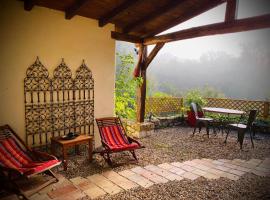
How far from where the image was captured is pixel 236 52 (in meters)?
29.3

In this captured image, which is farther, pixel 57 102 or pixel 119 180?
pixel 57 102

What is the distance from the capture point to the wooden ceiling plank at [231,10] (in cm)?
463

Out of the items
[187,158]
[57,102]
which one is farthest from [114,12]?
[187,158]

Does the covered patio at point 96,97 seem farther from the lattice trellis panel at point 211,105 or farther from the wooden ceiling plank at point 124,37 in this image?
the lattice trellis panel at point 211,105

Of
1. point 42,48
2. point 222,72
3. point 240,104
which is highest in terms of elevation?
point 222,72

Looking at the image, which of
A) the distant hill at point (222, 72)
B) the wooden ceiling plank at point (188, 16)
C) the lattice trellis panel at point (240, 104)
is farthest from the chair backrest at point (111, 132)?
the distant hill at point (222, 72)

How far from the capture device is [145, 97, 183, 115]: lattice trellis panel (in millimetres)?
8969

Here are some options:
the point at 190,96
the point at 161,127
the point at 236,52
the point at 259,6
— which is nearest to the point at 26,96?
the point at 161,127

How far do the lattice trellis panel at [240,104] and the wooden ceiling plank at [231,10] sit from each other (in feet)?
17.3

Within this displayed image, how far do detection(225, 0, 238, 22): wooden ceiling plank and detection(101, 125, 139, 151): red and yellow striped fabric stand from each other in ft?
11.5

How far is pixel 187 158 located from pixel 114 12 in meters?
3.77

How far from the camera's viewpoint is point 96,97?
18.2 ft

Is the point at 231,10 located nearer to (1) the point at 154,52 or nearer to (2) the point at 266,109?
(1) the point at 154,52

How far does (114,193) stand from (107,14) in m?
3.94
